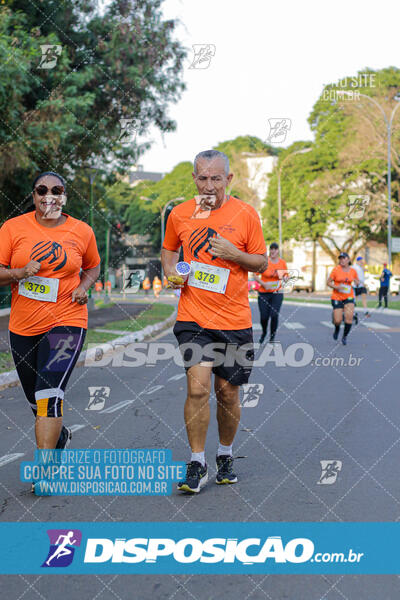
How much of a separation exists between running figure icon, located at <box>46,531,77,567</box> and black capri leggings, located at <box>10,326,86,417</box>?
1.02 metres

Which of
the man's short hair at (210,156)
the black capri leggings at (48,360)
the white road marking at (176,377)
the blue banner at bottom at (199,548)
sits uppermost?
the man's short hair at (210,156)

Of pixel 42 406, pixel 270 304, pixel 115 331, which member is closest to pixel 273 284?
pixel 270 304

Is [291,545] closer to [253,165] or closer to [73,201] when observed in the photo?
[73,201]

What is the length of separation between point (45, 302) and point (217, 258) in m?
1.06

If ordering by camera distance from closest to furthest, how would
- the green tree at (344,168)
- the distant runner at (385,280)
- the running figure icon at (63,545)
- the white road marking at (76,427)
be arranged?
1. the running figure icon at (63,545)
2. the white road marking at (76,427)
3. the distant runner at (385,280)
4. the green tree at (344,168)

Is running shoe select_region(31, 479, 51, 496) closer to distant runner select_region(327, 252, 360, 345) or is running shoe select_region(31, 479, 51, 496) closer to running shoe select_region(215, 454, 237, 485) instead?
running shoe select_region(215, 454, 237, 485)

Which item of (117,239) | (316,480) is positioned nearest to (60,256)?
(316,480)

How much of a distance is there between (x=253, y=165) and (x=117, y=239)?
639 inches

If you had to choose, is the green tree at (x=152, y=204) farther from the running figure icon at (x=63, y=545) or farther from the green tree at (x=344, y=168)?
the running figure icon at (x=63, y=545)

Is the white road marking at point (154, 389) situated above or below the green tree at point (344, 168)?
below

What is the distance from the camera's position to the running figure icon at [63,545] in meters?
3.76

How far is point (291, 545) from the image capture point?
386 cm

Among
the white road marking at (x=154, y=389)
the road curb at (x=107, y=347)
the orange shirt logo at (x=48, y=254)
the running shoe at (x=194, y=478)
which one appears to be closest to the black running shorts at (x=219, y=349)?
the running shoe at (x=194, y=478)

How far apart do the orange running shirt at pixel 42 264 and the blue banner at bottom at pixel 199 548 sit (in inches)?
49.5
